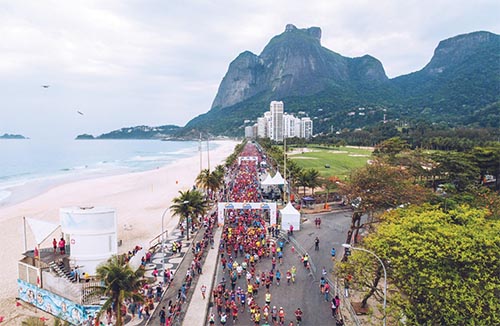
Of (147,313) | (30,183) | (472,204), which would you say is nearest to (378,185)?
(472,204)

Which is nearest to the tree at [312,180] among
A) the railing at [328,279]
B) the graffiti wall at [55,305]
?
the railing at [328,279]

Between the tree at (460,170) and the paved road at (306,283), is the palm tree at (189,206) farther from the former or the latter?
the tree at (460,170)

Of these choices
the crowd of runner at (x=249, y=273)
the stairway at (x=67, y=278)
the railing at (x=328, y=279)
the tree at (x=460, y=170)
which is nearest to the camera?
the crowd of runner at (x=249, y=273)

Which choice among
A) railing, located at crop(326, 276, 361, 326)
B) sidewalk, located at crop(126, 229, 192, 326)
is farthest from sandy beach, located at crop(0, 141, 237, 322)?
railing, located at crop(326, 276, 361, 326)

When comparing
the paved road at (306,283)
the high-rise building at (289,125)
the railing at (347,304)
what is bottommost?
the railing at (347,304)

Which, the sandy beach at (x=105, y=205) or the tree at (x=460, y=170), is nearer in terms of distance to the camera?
the sandy beach at (x=105, y=205)

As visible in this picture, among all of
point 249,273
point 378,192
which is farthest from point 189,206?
point 378,192

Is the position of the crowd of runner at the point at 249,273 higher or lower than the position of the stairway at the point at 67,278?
lower

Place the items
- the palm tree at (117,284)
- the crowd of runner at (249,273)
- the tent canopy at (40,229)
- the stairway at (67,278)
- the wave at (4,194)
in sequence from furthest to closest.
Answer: the wave at (4,194)
the tent canopy at (40,229)
the stairway at (67,278)
the crowd of runner at (249,273)
the palm tree at (117,284)
